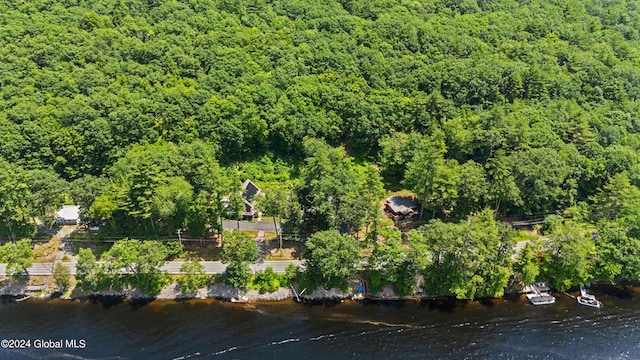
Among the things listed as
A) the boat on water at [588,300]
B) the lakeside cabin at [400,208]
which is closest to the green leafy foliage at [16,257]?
the lakeside cabin at [400,208]

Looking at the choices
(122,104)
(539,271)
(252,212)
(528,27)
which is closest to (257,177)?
(252,212)

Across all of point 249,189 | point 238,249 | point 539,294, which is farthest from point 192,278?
point 539,294

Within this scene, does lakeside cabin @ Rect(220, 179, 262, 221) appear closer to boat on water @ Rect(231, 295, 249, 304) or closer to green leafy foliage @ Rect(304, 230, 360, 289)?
boat on water @ Rect(231, 295, 249, 304)

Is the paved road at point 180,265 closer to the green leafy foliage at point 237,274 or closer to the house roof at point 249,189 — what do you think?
the green leafy foliage at point 237,274

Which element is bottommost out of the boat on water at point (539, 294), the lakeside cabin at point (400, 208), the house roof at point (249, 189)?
the boat on water at point (539, 294)

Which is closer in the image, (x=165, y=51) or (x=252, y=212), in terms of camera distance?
(x=252, y=212)

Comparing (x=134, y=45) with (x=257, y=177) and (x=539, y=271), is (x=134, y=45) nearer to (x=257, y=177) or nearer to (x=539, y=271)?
(x=257, y=177)

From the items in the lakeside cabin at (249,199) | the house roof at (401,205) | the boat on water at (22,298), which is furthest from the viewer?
the house roof at (401,205)
